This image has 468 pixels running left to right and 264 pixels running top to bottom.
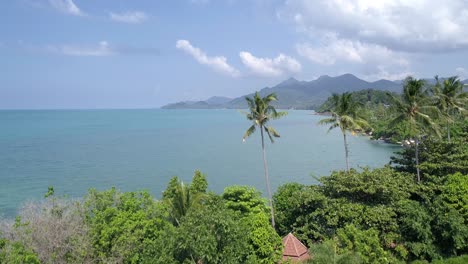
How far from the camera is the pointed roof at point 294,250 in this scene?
1771 cm

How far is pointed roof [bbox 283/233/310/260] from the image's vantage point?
58.1ft

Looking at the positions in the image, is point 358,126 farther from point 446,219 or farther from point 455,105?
point 455,105

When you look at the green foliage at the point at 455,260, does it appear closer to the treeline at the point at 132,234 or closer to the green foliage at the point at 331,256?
the green foliage at the point at 331,256

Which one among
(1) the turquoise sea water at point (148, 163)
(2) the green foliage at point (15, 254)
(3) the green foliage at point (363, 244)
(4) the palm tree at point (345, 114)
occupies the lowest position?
(1) the turquoise sea water at point (148, 163)

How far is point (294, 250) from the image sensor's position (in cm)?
1783

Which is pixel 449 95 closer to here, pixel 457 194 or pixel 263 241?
pixel 457 194

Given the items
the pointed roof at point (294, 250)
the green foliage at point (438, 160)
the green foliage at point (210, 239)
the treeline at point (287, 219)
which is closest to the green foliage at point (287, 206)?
the treeline at point (287, 219)

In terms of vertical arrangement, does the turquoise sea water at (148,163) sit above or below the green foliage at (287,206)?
below

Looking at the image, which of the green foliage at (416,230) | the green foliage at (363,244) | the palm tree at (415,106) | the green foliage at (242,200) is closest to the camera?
the green foliage at (363,244)

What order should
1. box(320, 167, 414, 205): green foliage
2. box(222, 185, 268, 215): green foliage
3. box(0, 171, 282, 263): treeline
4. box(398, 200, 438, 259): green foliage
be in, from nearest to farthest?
box(0, 171, 282, 263): treeline
box(398, 200, 438, 259): green foliage
box(320, 167, 414, 205): green foliage
box(222, 185, 268, 215): green foliage

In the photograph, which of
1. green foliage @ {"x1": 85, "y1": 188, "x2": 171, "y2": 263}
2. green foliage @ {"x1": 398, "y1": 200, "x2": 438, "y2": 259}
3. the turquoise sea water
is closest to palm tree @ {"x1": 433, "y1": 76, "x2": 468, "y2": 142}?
green foliage @ {"x1": 398, "y1": 200, "x2": 438, "y2": 259}

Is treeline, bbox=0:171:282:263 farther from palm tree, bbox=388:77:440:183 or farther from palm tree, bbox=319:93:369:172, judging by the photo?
palm tree, bbox=388:77:440:183

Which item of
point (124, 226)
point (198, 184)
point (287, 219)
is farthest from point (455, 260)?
point (124, 226)

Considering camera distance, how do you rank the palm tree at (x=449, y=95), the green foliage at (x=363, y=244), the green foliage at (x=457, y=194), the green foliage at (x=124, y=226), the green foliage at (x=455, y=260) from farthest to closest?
the palm tree at (x=449, y=95), the green foliage at (x=457, y=194), the green foliage at (x=455, y=260), the green foliage at (x=363, y=244), the green foliage at (x=124, y=226)
